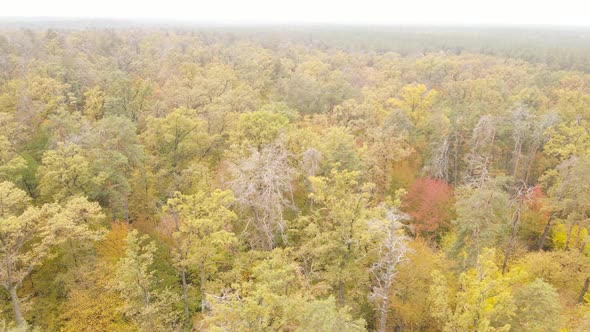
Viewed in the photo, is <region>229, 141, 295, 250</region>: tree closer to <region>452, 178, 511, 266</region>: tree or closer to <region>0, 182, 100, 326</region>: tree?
<region>0, 182, 100, 326</region>: tree

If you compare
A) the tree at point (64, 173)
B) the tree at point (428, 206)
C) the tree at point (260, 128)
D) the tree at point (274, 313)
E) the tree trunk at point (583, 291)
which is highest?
the tree at point (260, 128)

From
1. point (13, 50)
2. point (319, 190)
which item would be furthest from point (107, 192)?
point (13, 50)

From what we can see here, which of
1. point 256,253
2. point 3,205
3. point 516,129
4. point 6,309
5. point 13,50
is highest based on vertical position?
point 13,50

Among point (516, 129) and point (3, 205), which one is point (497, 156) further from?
point (3, 205)

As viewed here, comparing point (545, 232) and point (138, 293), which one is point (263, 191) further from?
point (545, 232)

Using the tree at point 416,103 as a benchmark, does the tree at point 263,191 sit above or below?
below

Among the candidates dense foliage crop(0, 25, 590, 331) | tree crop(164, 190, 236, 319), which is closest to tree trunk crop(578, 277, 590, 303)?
dense foliage crop(0, 25, 590, 331)

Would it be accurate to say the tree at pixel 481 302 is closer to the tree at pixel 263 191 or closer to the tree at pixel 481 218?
the tree at pixel 481 218

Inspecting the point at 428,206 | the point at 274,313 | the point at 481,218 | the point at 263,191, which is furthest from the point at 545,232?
the point at 274,313

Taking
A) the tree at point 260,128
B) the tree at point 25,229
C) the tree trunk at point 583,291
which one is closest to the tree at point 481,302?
the tree trunk at point 583,291
